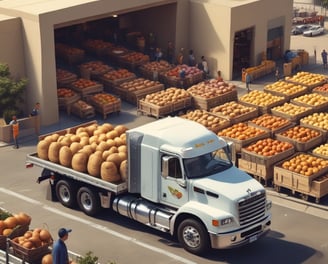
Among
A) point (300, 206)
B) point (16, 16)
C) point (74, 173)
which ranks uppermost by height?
point (16, 16)

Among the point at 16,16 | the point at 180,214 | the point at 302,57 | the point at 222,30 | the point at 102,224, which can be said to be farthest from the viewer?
the point at 302,57

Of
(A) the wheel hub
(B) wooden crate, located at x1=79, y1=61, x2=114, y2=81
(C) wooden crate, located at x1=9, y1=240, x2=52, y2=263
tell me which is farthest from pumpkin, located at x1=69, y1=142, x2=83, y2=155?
(B) wooden crate, located at x1=79, y1=61, x2=114, y2=81

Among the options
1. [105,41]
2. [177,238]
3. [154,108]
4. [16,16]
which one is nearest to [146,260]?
[177,238]

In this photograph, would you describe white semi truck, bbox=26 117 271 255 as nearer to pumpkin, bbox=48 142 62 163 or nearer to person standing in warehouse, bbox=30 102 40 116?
pumpkin, bbox=48 142 62 163

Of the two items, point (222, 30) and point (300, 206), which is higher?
point (222, 30)

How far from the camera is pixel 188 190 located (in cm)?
2141

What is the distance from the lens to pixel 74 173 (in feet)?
77.9

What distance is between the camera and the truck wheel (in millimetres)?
24328

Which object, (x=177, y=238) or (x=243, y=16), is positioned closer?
(x=177, y=238)

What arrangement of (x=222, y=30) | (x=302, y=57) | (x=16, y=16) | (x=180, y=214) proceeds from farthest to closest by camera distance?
(x=302, y=57), (x=222, y=30), (x=16, y=16), (x=180, y=214)

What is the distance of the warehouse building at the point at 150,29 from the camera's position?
3384 cm

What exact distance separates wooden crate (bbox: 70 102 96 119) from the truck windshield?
1356cm

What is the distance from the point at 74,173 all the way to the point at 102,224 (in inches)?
68.6

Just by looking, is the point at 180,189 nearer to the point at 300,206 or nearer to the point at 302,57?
the point at 300,206
